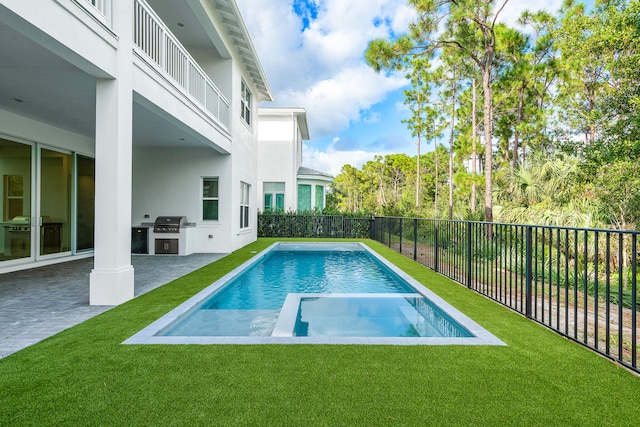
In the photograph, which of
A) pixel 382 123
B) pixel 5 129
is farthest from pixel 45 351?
pixel 382 123

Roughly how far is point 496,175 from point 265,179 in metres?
10.7

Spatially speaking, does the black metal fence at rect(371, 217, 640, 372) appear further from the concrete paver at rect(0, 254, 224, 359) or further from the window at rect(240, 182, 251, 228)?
the window at rect(240, 182, 251, 228)

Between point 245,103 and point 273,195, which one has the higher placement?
point 245,103

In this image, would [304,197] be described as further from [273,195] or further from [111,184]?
[111,184]

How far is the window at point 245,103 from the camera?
11.6 metres

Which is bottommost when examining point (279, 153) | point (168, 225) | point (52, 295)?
point (52, 295)

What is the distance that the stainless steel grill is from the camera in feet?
30.8

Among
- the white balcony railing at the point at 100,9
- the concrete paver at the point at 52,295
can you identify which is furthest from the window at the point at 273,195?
A: the white balcony railing at the point at 100,9

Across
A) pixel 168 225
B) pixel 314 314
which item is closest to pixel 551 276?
pixel 314 314

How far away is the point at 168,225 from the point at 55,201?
256cm

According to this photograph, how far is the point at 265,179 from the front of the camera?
1770 centimetres

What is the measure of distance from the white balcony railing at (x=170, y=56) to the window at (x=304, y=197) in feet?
34.0

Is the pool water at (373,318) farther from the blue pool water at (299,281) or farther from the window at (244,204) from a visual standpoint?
the window at (244,204)

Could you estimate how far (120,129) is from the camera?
4.45 metres
